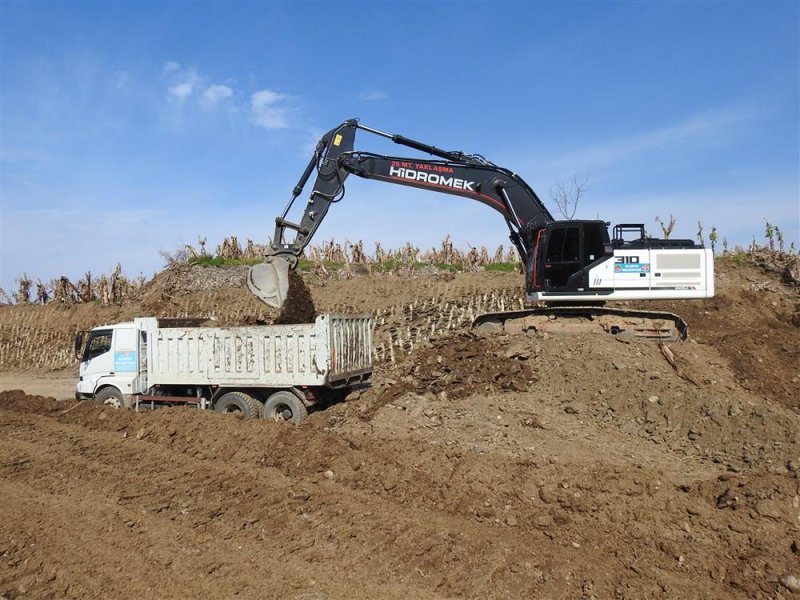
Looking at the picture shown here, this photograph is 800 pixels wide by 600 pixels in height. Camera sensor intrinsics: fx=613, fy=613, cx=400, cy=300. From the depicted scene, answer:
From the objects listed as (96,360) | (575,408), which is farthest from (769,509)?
(96,360)

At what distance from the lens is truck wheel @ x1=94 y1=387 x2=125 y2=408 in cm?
1288

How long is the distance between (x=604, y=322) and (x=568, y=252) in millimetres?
1854

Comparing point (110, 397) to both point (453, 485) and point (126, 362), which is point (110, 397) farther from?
point (453, 485)

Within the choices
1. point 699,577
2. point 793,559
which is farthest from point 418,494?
point 793,559

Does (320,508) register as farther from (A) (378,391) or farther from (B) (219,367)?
(B) (219,367)

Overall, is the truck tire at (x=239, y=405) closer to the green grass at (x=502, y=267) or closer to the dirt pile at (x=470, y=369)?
the dirt pile at (x=470, y=369)

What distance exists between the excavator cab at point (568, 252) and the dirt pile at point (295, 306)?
5224 millimetres

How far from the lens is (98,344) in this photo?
13266mm

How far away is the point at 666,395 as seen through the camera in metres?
10.3

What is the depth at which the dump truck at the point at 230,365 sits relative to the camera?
11172 mm

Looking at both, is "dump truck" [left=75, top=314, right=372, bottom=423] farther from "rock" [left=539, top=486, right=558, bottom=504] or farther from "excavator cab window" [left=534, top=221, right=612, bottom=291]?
"rock" [left=539, top=486, right=558, bottom=504]

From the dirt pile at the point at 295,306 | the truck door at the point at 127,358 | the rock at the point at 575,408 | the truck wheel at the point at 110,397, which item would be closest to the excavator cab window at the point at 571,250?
the rock at the point at 575,408

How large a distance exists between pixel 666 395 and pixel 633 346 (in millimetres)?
2224

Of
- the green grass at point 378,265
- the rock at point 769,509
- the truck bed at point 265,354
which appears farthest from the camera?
the green grass at point 378,265
